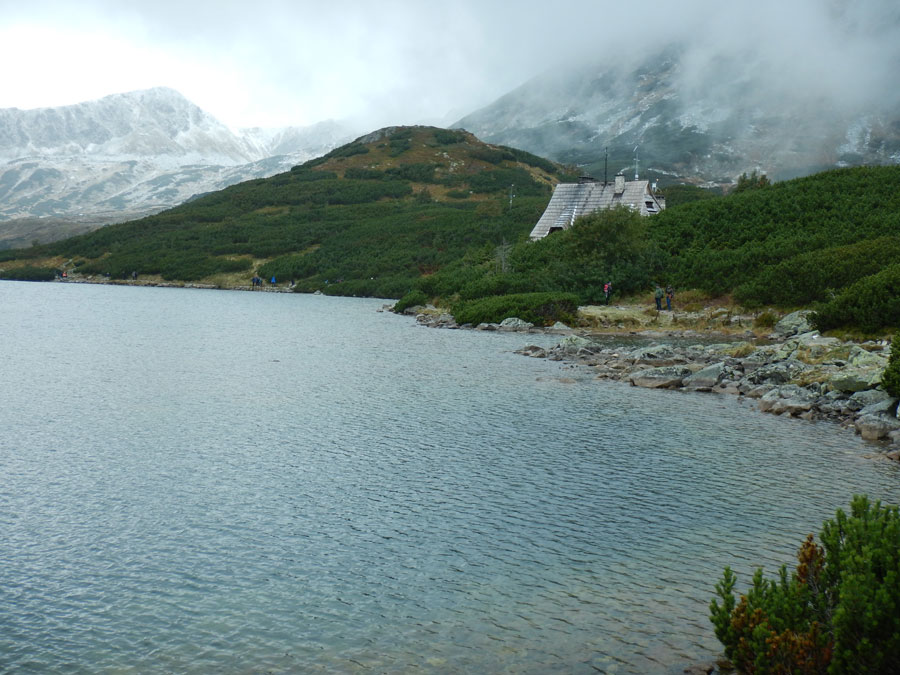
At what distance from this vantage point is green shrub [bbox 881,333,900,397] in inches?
878

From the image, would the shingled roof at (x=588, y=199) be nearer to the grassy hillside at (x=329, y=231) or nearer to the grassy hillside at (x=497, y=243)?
the grassy hillside at (x=497, y=243)

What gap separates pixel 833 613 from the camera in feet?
23.6

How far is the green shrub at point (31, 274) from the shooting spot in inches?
5458

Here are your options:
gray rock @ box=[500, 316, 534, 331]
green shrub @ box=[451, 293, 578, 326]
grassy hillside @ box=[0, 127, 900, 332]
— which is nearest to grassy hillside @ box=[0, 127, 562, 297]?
grassy hillside @ box=[0, 127, 900, 332]

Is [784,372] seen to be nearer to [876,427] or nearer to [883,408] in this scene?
[883,408]

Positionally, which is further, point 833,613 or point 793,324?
point 793,324

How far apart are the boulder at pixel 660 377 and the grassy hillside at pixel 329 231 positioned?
75.1m

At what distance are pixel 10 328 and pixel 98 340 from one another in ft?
35.3

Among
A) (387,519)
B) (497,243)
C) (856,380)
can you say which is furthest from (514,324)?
(497,243)

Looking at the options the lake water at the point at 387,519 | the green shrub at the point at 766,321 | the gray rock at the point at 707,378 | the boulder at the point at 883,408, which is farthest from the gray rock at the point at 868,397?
the green shrub at the point at 766,321

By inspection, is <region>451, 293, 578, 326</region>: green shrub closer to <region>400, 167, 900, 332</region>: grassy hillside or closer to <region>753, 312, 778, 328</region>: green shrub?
<region>400, 167, 900, 332</region>: grassy hillside

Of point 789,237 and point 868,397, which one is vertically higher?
point 789,237

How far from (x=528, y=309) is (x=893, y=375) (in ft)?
122

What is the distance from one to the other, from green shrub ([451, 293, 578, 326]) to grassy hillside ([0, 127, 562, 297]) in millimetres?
46181
